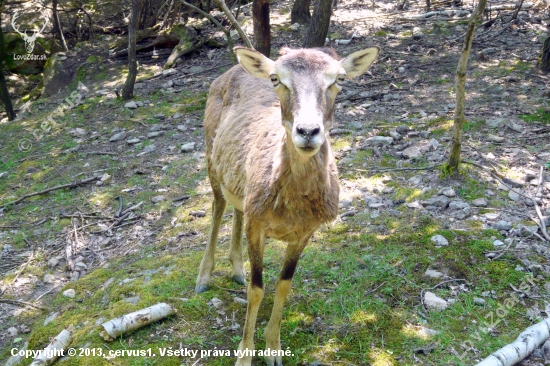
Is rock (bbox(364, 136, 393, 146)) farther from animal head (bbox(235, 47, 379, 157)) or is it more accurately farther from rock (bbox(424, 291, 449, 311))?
animal head (bbox(235, 47, 379, 157))

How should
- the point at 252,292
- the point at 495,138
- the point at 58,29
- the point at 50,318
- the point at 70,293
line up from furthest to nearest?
the point at 58,29 < the point at 495,138 < the point at 70,293 < the point at 50,318 < the point at 252,292

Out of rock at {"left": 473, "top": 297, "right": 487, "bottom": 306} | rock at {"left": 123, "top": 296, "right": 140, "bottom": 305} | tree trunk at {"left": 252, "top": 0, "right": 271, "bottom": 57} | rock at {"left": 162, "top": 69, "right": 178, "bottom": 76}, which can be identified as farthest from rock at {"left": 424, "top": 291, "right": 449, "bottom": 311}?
rock at {"left": 162, "top": 69, "right": 178, "bottom": 76}

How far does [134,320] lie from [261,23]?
7.38 m

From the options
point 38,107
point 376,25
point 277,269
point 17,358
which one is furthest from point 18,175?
point 376,25

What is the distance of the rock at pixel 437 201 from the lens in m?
6.71

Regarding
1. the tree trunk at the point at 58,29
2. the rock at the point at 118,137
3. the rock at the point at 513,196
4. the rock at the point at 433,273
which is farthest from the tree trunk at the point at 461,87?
the tree trunk at the point at 58,29

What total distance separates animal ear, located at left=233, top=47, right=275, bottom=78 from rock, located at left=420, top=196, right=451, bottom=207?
11.1 feet

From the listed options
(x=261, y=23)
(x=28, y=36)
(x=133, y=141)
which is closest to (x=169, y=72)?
(x=133, y=141)

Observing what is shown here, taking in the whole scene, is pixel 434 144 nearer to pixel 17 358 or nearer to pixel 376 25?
pixel 17 358

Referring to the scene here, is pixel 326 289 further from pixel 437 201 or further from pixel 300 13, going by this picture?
pixel 300 13

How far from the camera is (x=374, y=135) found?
9.07m

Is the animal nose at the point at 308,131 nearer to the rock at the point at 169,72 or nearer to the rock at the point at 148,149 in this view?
the rock at the point at 148,149

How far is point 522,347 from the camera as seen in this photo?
4.27 m

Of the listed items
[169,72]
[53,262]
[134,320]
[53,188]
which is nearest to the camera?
[134,320]
